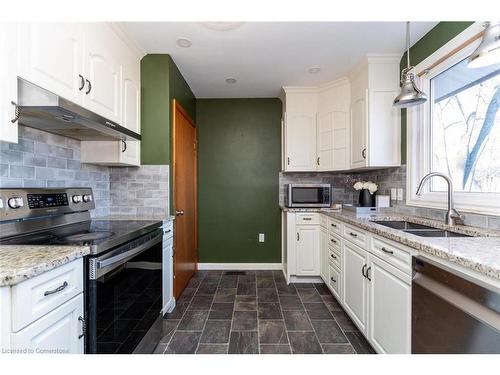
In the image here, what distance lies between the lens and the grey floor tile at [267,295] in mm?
2385

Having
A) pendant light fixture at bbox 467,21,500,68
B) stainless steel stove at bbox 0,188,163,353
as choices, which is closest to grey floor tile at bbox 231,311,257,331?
stainless steel stove at bbox 0,188,163,353

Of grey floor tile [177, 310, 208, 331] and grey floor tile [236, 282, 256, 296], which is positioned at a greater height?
grey floor tile [177, 310, 208, 331]

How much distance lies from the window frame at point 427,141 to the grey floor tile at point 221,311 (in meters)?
1.95

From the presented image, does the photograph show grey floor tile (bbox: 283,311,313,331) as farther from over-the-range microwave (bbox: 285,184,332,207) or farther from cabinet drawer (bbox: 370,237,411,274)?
over-the-range microwave (bbox: 285,184,332,207)

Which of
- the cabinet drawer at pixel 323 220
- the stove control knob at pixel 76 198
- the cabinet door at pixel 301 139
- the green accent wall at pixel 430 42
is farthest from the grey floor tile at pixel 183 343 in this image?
the green accent wall at pixel 430 42

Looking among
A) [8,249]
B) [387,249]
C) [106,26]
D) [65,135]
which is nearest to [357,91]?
[387,249]

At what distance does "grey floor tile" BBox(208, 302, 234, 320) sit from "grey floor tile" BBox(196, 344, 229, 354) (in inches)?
14.2

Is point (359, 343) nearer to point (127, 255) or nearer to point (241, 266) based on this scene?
point (127, 255)

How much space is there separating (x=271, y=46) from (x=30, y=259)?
2.22 meters

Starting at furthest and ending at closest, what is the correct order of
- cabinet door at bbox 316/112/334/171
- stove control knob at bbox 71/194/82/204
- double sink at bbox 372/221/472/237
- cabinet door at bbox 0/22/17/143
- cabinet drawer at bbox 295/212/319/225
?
cabinet door at bbox 316/112/334/171
cabinet drawer at bbox 295/212/319/225
stove control knob at bbox 71/194/82/204
double sink at bbox 372/221/472/237
cabinet door at bbox 0/22/17/143

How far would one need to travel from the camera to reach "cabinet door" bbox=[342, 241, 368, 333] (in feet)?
5.44

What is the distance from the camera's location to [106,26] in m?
1.65

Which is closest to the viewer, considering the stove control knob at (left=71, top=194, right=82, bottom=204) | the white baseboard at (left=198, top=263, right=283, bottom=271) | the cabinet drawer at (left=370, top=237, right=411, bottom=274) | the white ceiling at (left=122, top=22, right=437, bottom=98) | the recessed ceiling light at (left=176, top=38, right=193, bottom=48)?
the cabinet drawer at (left=370, top=237, right=411, bottom=274)
